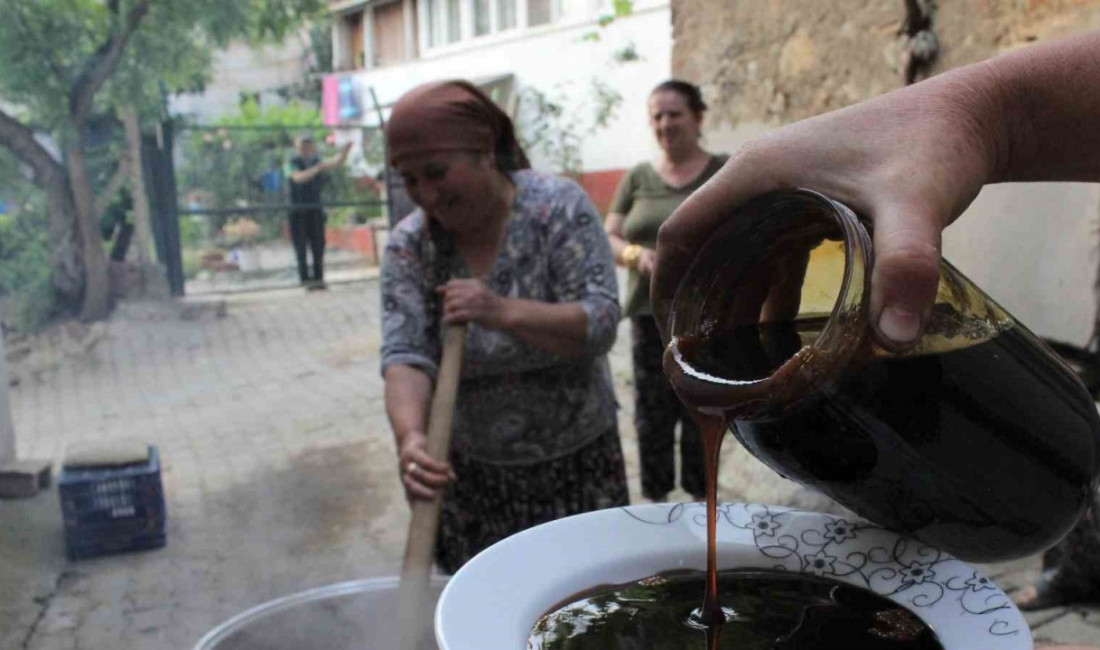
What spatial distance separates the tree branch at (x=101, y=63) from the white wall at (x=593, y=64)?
8.53 feet

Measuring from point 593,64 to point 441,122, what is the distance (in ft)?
34.0

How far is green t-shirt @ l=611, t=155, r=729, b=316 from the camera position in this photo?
390 centimetres

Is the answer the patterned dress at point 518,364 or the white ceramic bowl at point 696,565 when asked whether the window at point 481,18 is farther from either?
the white ceramic bowl at point 696,565

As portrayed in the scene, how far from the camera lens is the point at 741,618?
0.92m

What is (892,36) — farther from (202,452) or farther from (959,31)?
(202,452)

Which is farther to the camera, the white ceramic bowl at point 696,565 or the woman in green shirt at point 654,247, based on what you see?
the woman in green shirt at point 654,247

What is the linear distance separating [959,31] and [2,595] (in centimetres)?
408

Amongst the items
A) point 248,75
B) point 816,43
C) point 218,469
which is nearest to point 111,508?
point 218,469

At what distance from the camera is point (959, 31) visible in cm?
348

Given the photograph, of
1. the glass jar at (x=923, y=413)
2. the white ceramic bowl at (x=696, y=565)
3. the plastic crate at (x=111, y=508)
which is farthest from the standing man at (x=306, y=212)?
the glass jar at (x=923, y=413)

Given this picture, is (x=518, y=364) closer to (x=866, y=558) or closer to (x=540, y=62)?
(x=866, y=558)

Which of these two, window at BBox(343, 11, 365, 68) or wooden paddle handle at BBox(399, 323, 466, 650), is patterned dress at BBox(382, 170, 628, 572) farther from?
window at BBox(343, 11, 365, 68)

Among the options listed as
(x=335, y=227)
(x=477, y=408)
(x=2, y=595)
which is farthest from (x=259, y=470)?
(x=335, y=227)

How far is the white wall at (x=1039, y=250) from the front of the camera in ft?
10.1
